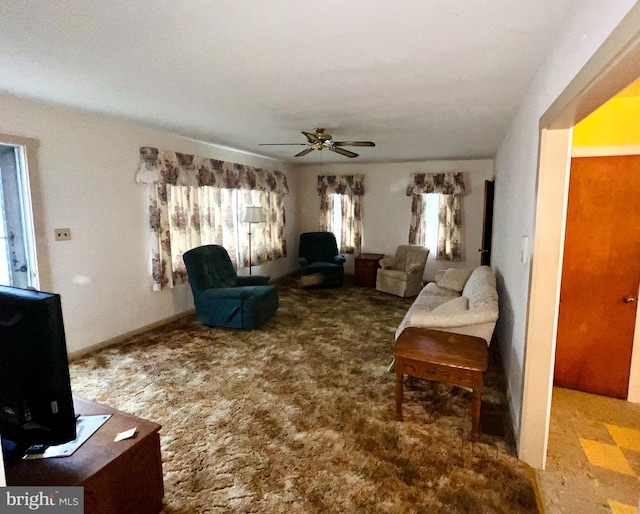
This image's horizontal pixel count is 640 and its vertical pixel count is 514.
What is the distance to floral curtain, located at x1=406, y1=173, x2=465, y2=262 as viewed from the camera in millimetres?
6195

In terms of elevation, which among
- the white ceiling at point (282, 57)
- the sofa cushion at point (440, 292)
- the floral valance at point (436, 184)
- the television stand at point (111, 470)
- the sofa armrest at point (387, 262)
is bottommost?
the television stand at point (111, 470)

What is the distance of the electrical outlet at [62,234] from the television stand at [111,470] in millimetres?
2089

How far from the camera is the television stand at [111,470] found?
133 centimetres

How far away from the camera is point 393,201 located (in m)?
6.79

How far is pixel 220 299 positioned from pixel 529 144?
3.30 m

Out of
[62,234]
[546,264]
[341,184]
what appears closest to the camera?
[546,264]

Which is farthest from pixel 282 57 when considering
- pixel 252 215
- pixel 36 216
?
pixel 252 215

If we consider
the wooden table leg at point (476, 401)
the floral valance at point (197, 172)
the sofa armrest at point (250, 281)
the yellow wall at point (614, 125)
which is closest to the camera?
the wooden table leg at point (476, 401)

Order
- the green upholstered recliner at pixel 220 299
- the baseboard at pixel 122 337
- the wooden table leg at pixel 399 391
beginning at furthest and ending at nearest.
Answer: the green upholstered recliner at pixel 220 299, the baseboard at pixel 122 337, the wooden table leg at pixel 399 391

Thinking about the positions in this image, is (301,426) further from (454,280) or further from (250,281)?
(454,280)

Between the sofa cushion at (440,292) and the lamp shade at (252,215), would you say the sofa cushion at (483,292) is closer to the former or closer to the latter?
the sofa cushion at (440,292)

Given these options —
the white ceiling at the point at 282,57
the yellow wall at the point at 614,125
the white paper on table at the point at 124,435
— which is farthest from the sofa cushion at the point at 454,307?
the white paper on table at the point at 124,435

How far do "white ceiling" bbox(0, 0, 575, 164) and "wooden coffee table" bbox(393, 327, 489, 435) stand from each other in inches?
68.9

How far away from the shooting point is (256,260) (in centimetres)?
596
